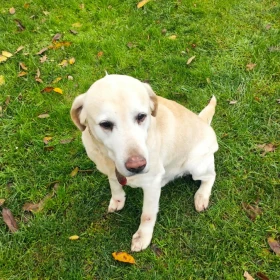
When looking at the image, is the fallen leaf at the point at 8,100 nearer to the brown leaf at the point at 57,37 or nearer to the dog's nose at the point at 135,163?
the brown leaf at the point at 57,37

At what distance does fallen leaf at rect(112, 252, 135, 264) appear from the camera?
10.2 feet

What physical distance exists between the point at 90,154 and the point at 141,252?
1.01m

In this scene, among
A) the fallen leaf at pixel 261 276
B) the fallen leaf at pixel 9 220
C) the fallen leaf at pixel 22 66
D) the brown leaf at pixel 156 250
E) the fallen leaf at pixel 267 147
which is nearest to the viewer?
the fallen leaf at pixel 261 276

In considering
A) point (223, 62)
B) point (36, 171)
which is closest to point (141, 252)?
point (36, 171)

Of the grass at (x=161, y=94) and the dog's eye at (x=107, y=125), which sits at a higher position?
the dog's eye at (x=107, y=125)

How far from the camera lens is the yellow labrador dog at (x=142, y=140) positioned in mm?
2361

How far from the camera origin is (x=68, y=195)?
11.7ft

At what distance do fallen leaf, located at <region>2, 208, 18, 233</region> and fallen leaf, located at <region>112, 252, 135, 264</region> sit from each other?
98 cm

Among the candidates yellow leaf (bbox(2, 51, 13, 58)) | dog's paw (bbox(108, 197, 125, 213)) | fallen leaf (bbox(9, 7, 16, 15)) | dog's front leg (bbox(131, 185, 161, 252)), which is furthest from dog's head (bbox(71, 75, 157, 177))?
fallen leaf (bbox(9, 7, 16, 15))

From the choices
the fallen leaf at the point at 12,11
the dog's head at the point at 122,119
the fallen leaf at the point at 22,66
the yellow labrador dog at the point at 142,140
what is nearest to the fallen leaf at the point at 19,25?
the fallen leaf at the point at 12,11

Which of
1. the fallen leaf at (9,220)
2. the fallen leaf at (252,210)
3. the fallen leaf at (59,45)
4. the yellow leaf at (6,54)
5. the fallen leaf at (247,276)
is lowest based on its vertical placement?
the fallen leaf at (9,220)

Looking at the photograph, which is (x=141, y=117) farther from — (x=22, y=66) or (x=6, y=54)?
(x=6, y=54)

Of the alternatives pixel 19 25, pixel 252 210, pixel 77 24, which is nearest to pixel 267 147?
pixel 252 210

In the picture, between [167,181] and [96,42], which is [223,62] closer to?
[96,42]
